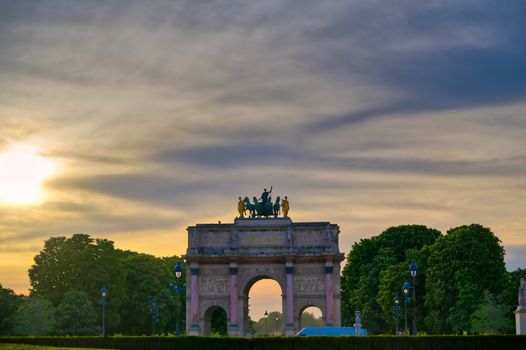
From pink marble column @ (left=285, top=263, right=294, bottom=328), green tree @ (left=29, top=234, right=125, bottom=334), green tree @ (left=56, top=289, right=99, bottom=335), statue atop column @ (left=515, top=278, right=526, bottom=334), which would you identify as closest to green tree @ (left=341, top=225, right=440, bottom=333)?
pink marble column @ (left=285, top=263, right=294, bottom=328)

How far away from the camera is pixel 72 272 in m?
109

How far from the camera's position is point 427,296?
309 ft

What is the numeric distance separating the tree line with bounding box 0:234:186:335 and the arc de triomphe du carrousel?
404cm

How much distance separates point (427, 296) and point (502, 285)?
8.00 m

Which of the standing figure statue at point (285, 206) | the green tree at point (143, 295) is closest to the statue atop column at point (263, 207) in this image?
the standing figure statue at point (285, 206)

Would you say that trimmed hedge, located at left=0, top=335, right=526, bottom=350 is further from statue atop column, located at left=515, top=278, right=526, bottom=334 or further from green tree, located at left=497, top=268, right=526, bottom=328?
green tree, located at left=497, top=268, right=526, bottom=328

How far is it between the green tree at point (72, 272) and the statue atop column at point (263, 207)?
68.5 feet

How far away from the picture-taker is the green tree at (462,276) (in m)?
88.4

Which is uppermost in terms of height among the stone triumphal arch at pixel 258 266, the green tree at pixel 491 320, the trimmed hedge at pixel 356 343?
the stone triumphal arch at pixel 258 266

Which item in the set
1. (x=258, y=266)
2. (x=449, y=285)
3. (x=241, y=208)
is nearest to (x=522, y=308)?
(x=449, y=285)

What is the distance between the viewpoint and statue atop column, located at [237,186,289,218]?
97.8 m

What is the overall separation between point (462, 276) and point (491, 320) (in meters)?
10.3

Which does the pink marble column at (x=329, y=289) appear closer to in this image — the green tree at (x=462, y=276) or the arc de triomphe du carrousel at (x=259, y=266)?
the arc de triomphe du carrousel at (x=259, y=266)

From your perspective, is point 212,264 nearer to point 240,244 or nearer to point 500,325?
point 240,244
